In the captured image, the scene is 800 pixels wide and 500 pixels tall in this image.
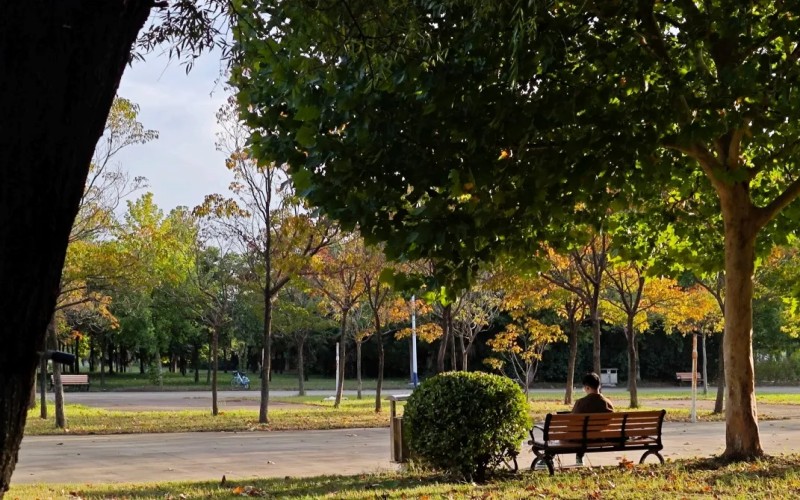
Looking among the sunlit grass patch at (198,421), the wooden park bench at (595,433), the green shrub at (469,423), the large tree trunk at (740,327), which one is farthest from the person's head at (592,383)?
the sunlit grass patch at (198,421)

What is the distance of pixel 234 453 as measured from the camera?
1380 cm

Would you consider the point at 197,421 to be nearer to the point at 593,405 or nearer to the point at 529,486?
the point at 593,405

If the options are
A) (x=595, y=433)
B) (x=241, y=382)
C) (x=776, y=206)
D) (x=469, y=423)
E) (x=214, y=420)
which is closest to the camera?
(x=469, y=423)

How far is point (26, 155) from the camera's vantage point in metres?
2.63

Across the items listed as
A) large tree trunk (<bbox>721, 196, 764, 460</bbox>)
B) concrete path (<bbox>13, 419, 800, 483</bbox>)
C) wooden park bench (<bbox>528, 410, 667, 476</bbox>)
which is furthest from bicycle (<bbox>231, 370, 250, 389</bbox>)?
large tree trunk (<bbox>721, 196, 764, 460</bbox>)

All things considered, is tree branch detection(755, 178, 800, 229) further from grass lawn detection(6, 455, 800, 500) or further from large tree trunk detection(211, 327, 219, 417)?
large tree trunk detection(211, 327, 219, 417)

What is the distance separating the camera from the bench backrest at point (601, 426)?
389 inches

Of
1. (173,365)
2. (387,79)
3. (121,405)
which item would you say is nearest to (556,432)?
(387,79)

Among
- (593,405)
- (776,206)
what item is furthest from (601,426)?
(776,206)

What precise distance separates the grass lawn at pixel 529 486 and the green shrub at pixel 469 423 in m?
0.28

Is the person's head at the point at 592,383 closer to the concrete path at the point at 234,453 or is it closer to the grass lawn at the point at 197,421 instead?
the concrete path at the point at 234,453

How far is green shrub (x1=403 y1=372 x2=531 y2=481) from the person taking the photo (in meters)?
9.38

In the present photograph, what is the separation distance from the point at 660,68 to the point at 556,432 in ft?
15.2

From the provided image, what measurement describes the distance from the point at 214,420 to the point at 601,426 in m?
12.8
